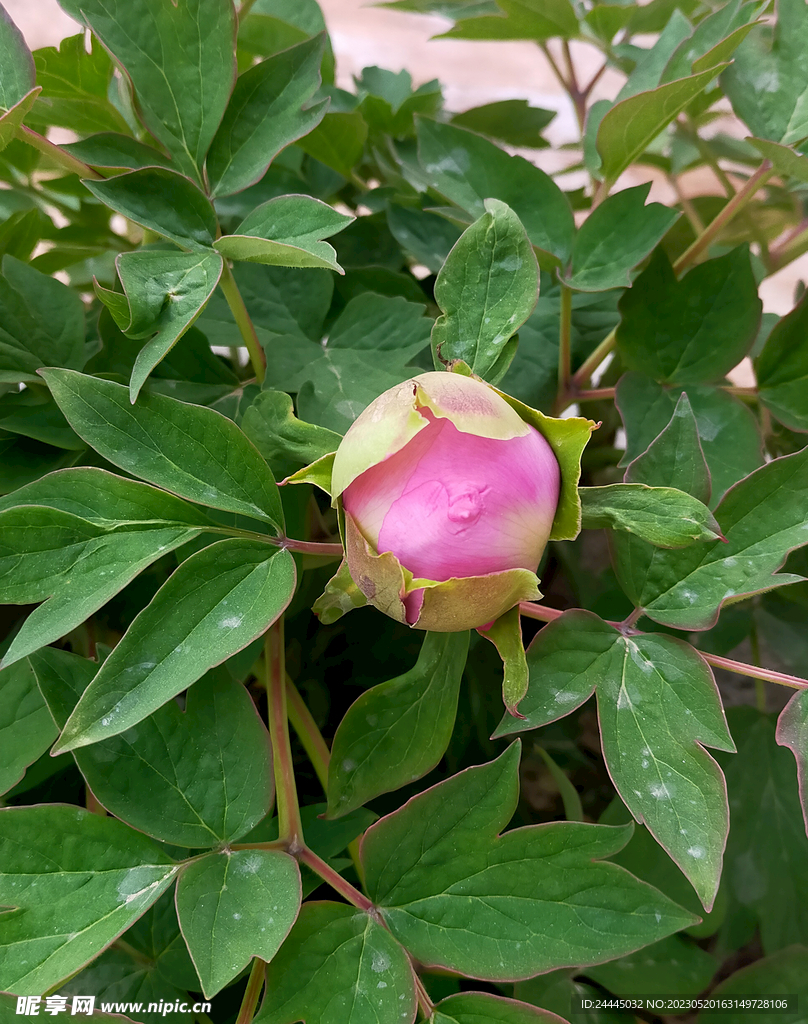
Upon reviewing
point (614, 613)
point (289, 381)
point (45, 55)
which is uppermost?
point (45, 55)

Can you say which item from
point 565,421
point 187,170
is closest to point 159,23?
point 187,170

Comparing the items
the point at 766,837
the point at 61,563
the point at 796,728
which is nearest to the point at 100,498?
the point at 61,563

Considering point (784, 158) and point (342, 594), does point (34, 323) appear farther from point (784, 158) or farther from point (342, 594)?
point (784, 158)

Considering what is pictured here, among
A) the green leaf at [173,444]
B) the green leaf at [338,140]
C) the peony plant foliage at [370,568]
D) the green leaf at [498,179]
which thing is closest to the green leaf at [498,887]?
the peony plant foliage at [370,568]

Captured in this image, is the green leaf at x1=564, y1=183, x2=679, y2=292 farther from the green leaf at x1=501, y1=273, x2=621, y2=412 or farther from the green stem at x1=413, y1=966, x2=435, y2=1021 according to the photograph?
the green stem at x1=413, y1=966, x2=435, y2=1021

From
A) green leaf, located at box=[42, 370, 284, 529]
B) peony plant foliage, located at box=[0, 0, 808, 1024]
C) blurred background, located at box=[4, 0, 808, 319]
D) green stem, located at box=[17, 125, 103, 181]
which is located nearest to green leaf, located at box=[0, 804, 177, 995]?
peony plant foliage, located at box=[0, 0, 808, 1024]

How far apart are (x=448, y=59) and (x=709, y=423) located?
34.5 inches

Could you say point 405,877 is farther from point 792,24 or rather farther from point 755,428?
point 792,24

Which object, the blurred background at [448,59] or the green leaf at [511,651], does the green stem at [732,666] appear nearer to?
the green leaf at [511,651]

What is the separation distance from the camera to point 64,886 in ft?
0.76

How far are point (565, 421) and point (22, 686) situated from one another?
21cm

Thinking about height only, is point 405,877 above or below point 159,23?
below

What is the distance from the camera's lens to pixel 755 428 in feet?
1.05

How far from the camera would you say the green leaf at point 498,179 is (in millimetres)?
320
